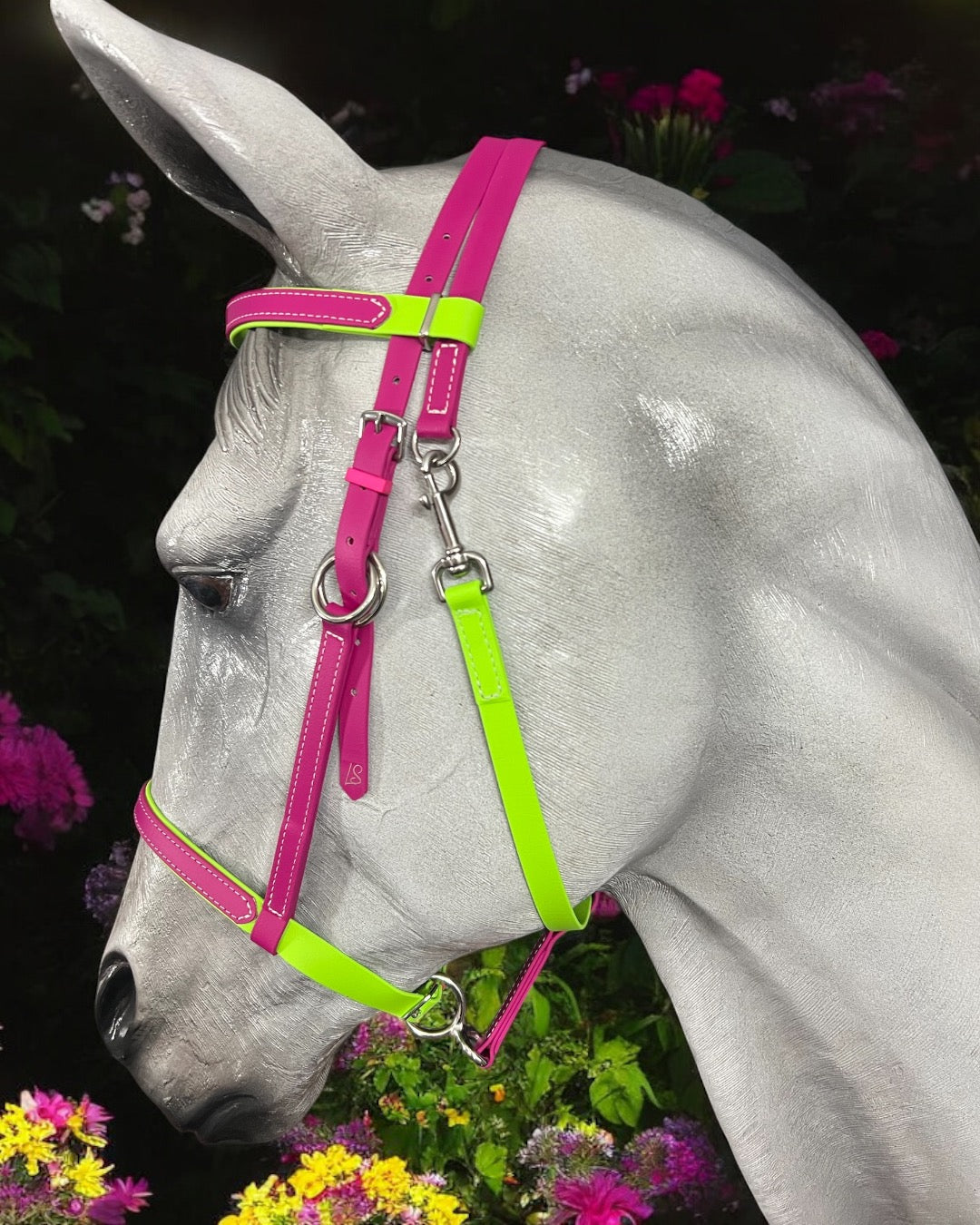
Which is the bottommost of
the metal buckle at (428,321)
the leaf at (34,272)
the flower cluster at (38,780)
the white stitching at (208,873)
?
the flower cluster at (38,780)

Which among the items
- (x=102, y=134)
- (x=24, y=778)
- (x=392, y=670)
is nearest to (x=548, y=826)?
(x=392, y=670)

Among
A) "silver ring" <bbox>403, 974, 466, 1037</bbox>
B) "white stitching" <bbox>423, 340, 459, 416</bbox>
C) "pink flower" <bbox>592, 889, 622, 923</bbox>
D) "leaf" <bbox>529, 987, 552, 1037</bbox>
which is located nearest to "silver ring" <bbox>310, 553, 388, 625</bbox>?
"white stitching" <bbox>423, 340, 459, 416</bbox>

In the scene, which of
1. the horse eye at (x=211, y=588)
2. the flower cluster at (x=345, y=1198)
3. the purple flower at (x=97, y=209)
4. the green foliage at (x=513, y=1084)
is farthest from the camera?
the purple flower at (x=97, y=209)

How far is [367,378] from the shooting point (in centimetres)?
80

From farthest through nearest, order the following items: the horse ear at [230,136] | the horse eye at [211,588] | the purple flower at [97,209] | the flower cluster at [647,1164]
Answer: the purple flower at [97,209], the flower cluster at [647,1164], the horse eye at [211,588], the horse ear at [230,136]

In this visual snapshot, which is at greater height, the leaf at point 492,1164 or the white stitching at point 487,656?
the white stitching at point 487,656

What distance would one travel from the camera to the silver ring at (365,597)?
79cm

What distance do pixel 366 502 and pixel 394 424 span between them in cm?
5

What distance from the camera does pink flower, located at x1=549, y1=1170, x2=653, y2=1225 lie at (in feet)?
4.77

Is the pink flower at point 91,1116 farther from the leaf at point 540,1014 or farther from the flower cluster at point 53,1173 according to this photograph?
the leaf at point 540,1014

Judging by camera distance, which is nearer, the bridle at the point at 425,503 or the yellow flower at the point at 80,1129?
the bridle at the point at 425,503

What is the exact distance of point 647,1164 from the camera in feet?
5.66

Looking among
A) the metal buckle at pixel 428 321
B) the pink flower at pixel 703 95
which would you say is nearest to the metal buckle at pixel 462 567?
the metal buckle at pixel 428 321

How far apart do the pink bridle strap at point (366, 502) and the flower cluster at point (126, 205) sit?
1.46 meters
